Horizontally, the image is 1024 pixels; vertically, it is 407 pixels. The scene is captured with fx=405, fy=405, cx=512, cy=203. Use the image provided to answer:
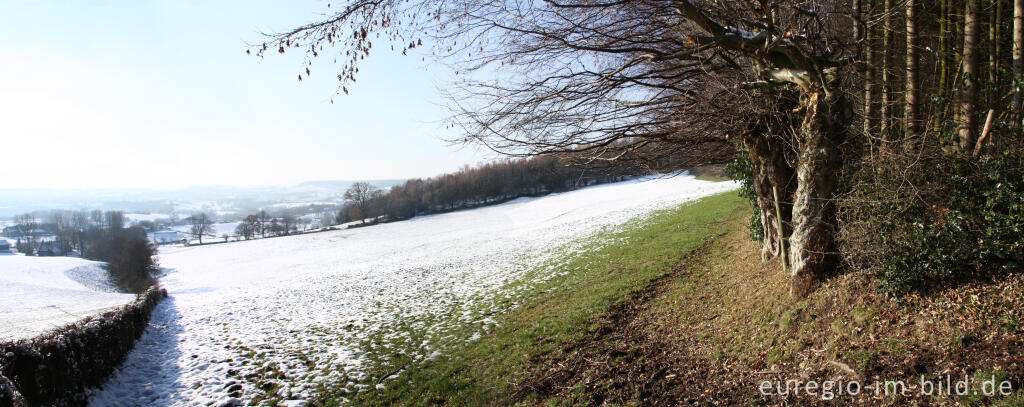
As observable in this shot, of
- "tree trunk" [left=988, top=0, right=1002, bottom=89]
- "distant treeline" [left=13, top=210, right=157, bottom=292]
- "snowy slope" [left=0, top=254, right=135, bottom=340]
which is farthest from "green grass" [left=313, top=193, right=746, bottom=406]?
"distant treeline" [left=13, top=210, right=157, bottom=292]

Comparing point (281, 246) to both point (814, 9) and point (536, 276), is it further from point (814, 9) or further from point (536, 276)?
point (814, 9)

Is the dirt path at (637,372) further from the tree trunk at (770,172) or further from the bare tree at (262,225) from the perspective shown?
the bare tree at (262,225)

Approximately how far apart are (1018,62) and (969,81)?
2.07ft

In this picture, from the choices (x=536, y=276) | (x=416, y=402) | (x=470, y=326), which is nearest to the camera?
(x=416, y=402)

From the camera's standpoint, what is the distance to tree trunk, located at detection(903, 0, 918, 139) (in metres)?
6.13

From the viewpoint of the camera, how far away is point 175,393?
7746 mm

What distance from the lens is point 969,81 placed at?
18.6 ft

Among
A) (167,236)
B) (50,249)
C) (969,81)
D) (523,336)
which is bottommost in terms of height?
(50,249)

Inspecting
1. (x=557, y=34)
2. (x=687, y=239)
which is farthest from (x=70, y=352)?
(x=687, y=239)

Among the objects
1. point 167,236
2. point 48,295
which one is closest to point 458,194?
point 48,295

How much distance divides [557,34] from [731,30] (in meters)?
2.38

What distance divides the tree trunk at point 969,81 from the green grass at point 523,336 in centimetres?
607

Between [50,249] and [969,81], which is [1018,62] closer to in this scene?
[969,81]

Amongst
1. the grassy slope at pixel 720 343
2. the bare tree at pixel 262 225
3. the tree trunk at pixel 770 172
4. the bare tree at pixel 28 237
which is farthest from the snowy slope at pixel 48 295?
the bare tree at pixel 28 237
